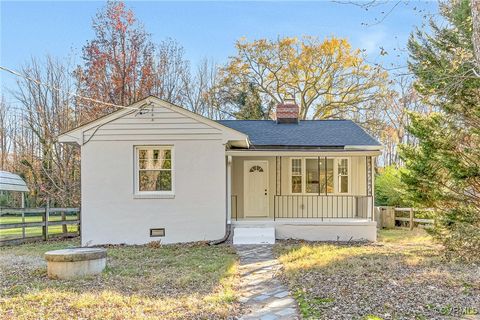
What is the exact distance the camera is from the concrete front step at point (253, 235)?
35.0ft

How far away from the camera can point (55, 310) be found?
16.0 feet

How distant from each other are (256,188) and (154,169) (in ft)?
12.2

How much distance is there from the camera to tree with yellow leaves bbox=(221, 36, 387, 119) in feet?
79.4

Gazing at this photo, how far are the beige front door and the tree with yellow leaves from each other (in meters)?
12.6

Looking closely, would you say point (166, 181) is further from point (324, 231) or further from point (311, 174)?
A: point (311, 174)

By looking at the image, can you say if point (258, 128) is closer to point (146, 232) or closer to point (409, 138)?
point (146, 232)

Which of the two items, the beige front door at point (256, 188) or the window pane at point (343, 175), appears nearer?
the beige front door at point (256, 188)

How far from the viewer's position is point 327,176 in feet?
43.8

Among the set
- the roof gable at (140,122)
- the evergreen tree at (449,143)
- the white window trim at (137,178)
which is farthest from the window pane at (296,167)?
the white window trim at (137,178)

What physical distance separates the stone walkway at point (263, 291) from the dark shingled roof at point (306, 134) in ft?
15.9

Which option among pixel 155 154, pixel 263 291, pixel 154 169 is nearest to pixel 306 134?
pixel 155 154

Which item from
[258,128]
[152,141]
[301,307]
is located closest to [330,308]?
[301,307]

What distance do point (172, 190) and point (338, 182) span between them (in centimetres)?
592

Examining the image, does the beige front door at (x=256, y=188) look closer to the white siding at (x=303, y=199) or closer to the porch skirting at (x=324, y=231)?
the white siding at (x=303, y=199)
